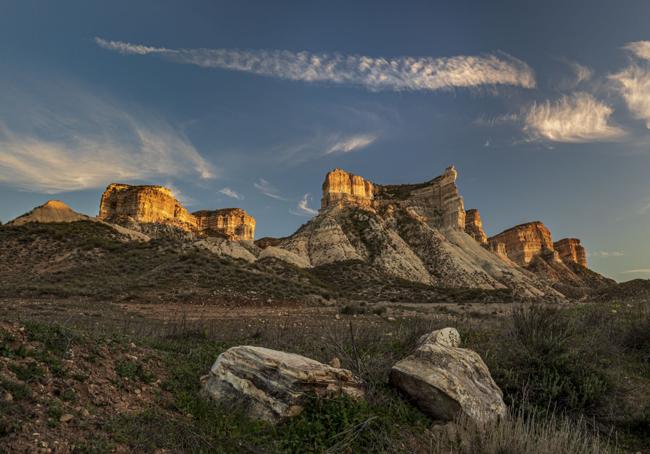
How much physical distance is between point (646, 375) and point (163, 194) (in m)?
114

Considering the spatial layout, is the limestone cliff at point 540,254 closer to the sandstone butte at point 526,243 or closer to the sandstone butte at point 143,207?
the sandstone butte at point 526,243

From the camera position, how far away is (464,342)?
9195 mm

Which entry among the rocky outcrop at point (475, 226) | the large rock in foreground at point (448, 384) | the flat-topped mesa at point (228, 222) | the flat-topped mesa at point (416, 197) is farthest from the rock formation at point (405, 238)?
the large rock in foreground at point (448, 384)

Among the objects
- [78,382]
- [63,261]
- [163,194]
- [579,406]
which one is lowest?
[579,406]

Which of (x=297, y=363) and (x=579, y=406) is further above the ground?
(x=297, y=363)

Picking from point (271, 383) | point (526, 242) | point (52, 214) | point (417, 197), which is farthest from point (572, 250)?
point (271, 383)

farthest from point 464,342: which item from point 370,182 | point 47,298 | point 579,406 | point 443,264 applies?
point 370,182

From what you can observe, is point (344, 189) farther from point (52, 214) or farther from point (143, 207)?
point (52, 214)

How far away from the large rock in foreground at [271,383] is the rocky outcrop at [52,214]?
70.9 metres

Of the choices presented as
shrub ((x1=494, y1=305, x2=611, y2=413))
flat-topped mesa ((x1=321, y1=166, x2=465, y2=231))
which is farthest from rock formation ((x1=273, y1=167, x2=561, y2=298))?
shrub ((x1=494, y1=305, x2=611, y2=413))

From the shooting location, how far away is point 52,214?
214 feet

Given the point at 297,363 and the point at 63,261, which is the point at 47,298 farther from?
the point at 297,363

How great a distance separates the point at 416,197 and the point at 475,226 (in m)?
32.2

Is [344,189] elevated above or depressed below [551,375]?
above
